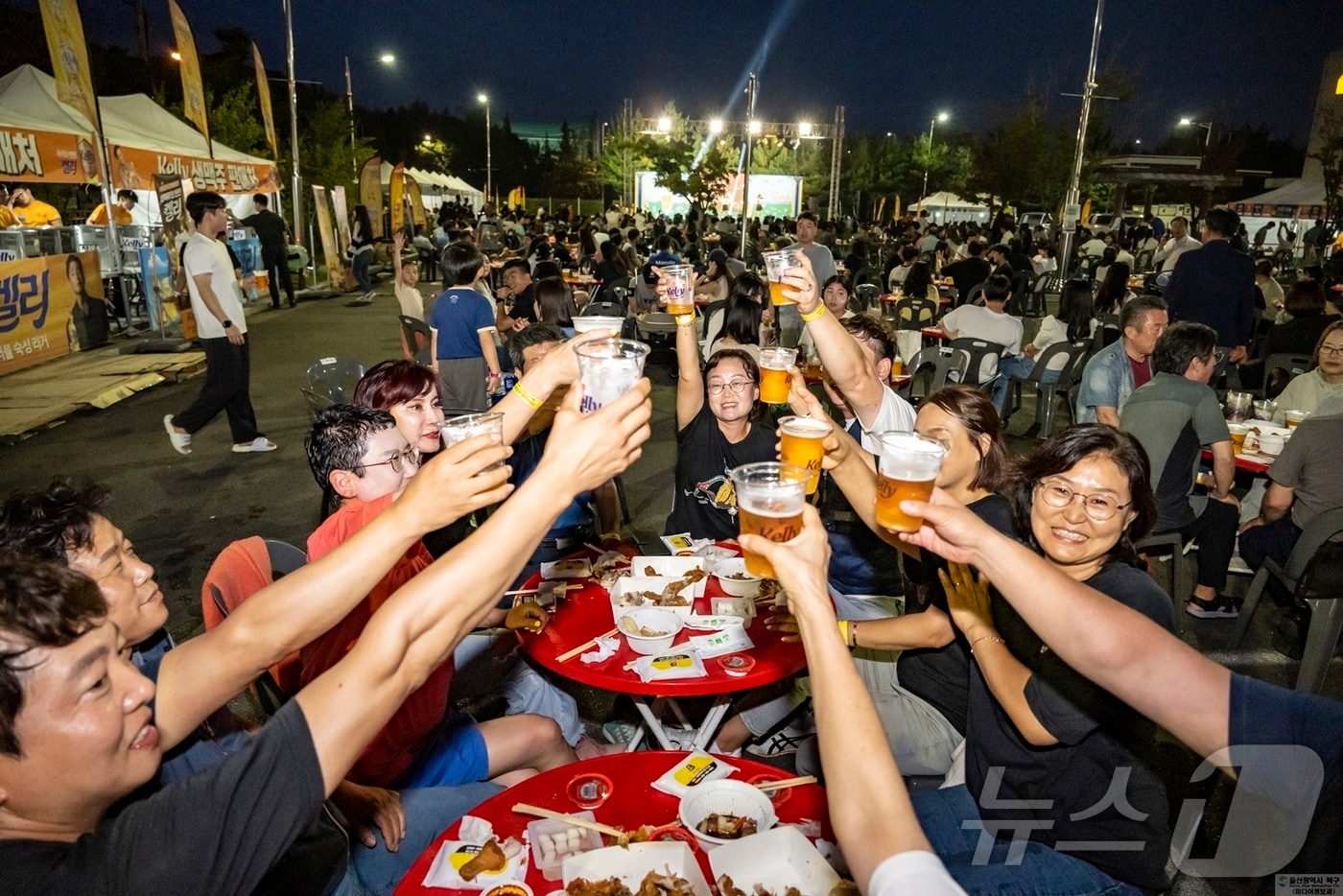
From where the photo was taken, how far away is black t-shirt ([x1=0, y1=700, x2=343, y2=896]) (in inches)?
49.1

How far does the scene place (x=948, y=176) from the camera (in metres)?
55.2

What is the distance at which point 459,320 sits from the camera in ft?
21.2

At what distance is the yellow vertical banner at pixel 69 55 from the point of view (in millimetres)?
10117

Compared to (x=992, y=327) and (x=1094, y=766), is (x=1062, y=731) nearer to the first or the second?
(x=1094, y=766)

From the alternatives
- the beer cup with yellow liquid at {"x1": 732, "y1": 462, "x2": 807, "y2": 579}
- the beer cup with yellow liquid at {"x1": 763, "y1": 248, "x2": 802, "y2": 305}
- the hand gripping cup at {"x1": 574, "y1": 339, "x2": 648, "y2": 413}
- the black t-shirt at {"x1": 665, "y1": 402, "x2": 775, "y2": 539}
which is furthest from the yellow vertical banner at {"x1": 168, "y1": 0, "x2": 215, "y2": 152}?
the beer cup with yellow liquid at {"x1": 732, "y1": 462, "x2": 807, "y2": 579}

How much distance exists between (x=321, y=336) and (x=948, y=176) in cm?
5169

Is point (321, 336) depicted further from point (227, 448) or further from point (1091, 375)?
point (1091, 375)

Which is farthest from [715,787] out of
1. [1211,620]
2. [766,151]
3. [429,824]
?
[766,151]

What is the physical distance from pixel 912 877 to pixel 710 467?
297 cm

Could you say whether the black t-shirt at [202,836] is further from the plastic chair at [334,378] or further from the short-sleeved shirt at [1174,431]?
the plastic chair at [334,378]

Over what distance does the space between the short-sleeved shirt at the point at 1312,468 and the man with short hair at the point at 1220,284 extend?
13.9 feet

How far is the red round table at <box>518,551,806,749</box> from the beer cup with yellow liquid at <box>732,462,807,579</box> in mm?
1179

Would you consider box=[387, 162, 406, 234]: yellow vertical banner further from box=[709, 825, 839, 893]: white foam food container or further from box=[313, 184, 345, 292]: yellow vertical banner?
box=[709, 825, 839, 893]: white foam food container

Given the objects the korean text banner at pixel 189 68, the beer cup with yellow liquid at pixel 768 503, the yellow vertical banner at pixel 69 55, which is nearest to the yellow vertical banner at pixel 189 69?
the korean text banner at pixel 189 68
